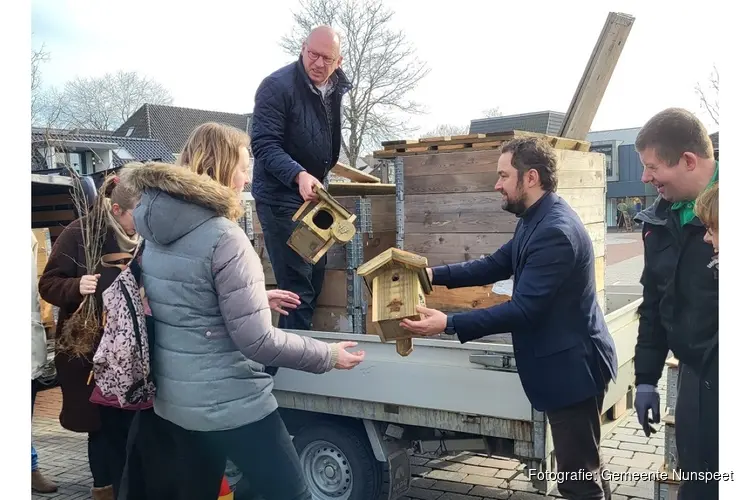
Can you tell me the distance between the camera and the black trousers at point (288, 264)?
379 cm

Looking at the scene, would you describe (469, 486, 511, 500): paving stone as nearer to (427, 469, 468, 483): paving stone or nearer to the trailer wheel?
(427, 469, 468, 483): paving stone

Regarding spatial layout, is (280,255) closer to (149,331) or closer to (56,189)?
(149,331)

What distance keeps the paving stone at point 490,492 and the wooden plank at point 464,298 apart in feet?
4.37

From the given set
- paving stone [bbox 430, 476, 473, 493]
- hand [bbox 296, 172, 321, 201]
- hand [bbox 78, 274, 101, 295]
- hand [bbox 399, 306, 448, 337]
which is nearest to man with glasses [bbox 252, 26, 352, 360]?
hand [bbox 296, 172, 321, 201]

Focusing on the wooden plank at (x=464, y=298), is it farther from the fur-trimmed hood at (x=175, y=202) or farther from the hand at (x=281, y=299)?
the fur-trimmed hood at (x=175, y=202)

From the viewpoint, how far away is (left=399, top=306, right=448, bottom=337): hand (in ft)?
8.60

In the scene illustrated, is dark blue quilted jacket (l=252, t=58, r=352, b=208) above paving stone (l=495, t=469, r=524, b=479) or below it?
above

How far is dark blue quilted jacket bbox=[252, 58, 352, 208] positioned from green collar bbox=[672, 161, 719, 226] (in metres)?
1.77

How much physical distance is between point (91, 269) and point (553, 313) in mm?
2401

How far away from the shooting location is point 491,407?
9.99ft

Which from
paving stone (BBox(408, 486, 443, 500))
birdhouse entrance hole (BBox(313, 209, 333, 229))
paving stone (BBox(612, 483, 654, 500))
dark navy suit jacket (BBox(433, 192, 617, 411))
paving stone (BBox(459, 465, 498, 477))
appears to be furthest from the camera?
paving stone (BBox(459, 465, 498, 477))

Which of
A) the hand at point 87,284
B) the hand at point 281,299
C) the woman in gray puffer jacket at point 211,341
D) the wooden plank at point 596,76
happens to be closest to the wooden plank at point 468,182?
the wooden plank at point 596,76

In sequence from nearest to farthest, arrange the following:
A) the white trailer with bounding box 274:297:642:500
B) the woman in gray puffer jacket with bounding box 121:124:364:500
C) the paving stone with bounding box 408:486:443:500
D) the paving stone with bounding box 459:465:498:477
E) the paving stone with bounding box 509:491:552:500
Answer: the woman in gray puffer jacket with bounding box 121:124:364:500, the white trailer with bounding box 274:297:642:500, the paving stone with bounding box 509:491:552:500, the paving stone with bounding box 408:486:443:500, the paving stone with bounding box 459:465:498:477

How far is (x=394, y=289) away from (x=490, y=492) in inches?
86.5
